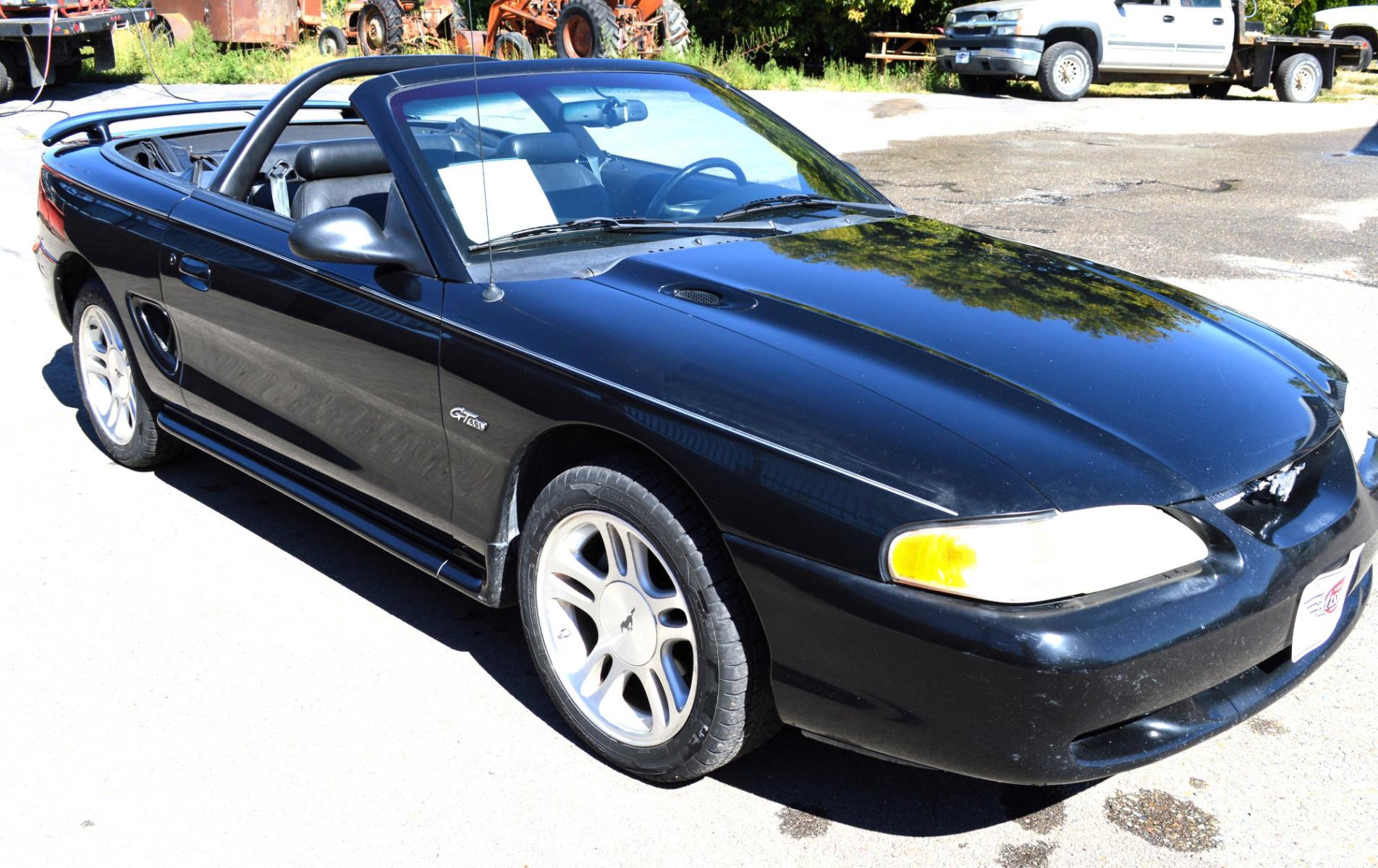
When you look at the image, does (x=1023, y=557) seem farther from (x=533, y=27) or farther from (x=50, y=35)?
(x=533, y=27)

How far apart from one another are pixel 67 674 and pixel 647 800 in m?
1.64

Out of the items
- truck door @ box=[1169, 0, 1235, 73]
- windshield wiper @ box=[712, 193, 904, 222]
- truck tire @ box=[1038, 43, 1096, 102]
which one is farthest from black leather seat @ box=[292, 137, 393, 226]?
truck door @ box=[1169, 0, 1235, 73]

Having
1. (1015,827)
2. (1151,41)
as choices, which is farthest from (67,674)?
(1151,41)

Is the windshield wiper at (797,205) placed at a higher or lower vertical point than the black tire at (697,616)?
higher

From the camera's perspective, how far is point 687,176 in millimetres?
3732

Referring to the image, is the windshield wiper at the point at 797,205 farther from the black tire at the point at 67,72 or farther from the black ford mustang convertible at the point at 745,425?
the black tire at the point at 67,72

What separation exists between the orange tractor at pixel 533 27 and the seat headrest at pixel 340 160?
39.3ft

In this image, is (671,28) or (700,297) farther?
(671,28)

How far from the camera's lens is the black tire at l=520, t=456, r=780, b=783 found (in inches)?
101

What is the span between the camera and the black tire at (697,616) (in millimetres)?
2564

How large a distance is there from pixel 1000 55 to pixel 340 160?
15570 mm

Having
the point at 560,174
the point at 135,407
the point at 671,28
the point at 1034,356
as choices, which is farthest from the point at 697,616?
the point at 671,28

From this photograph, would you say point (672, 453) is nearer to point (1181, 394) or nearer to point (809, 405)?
point (809, 405)

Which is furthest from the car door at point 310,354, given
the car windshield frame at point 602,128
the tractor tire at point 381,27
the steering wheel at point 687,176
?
the tractor tire at point 381,27
